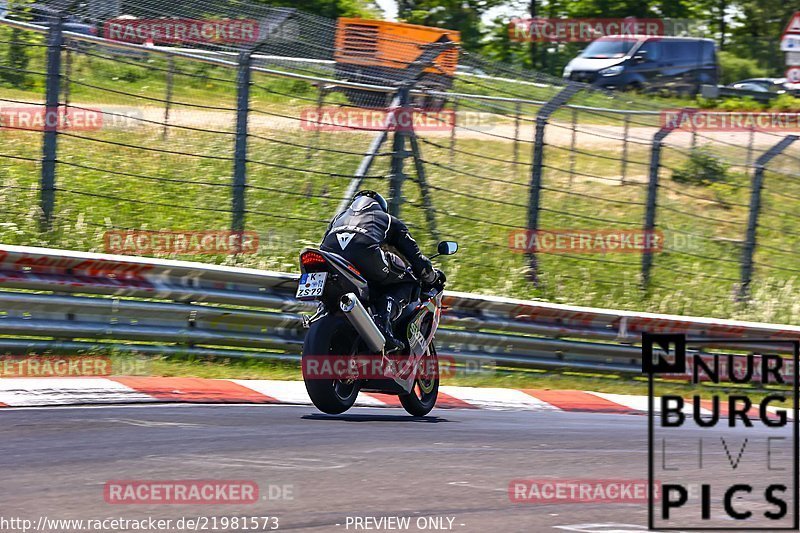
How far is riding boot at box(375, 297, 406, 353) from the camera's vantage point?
7.78m

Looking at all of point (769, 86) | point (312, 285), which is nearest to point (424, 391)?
point (312, 285)

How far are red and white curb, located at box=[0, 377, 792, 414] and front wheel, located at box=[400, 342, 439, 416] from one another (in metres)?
0.47

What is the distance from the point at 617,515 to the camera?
18.2ft

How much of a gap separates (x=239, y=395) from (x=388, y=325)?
4.46 feet

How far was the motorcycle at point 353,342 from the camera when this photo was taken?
24.0ft

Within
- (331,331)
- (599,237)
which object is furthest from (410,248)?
(599,237)

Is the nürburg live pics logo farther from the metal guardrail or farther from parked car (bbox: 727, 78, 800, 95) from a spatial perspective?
parked car (bbox: 727, 78, 800, 95)

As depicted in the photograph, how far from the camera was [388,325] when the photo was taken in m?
7.83

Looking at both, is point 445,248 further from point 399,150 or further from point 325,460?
point 399,150

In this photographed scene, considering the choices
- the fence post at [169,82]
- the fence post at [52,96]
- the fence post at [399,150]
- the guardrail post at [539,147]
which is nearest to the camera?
the fence post at [52,96]

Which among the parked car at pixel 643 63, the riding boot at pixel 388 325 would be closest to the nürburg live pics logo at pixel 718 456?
the riding boot at pixel 388 325

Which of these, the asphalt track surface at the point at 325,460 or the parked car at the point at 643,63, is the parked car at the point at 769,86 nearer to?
the parked car at the point at 643,63

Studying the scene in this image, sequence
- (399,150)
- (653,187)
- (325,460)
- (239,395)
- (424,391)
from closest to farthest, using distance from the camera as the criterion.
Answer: (325,460)
(424,391)
(239,395)
(399,150)
(653,187)

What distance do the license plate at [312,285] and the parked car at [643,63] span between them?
21534mm
